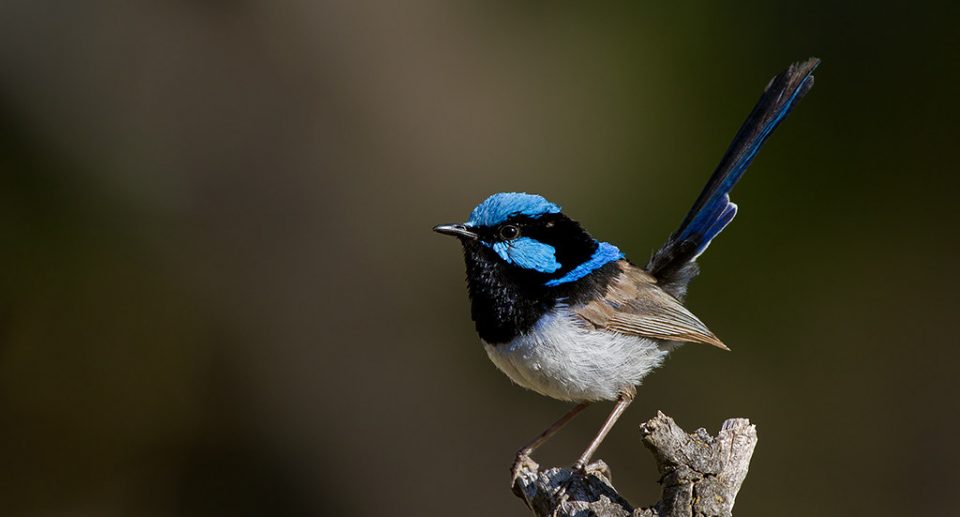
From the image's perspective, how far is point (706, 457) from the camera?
2891 millimetres

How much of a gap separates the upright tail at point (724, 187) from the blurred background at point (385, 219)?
67.9 inches

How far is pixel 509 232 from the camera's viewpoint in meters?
3.63

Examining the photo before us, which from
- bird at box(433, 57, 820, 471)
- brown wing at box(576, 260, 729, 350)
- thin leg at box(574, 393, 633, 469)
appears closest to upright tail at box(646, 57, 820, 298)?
bird at box(433, 57, 820, 471)

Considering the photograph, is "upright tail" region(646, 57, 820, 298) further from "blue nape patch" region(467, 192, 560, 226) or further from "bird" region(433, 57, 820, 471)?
"blue nape patch" region(467, 192, 560, 226)

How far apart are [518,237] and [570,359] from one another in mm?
467

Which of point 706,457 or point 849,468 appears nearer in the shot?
→ point 706,457

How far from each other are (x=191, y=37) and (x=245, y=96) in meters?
0.49

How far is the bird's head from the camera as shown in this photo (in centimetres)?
361

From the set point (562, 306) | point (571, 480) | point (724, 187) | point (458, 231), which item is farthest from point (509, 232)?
point (724, 187)

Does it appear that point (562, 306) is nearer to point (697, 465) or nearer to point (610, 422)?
point (610, 422)

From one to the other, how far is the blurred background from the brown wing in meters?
2.02

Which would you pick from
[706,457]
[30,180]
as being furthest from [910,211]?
[30,180]

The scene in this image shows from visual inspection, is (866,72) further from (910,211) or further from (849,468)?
(849,468)

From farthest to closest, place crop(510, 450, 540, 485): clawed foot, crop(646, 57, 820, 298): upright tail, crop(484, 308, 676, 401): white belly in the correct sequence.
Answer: crop(646, 57, 820, 298): upright tail < crop(510, 450, 540, 485): clawed foot < crop(484, 308, 676, 401): white belly
